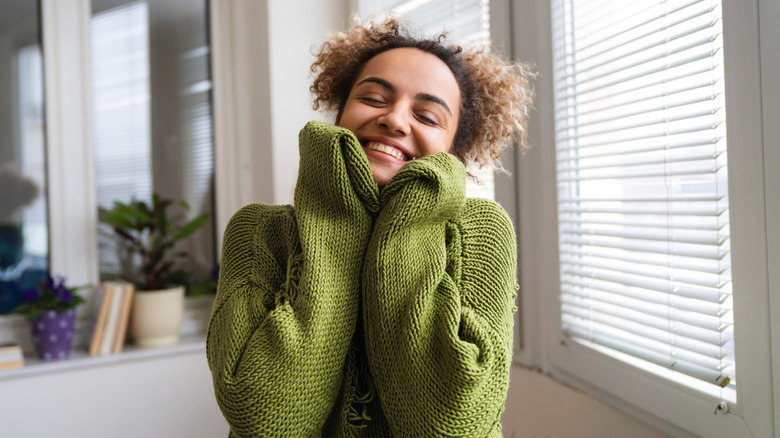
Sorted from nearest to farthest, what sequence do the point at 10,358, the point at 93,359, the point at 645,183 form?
the point at 645,183
the point at 10,358
the point at 93,359

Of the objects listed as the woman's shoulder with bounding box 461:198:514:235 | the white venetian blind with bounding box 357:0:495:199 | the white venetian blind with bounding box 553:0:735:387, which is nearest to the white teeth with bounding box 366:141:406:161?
the woman's shoulder with bounding box 461:198:514:235

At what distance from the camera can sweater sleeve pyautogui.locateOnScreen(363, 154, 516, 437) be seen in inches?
26.8

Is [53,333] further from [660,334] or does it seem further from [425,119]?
[660,334]

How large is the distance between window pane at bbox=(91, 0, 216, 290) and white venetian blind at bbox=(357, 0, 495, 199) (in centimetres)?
95

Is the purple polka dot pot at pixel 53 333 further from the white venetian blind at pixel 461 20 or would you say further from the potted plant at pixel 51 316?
the white venetian blind at pixel 461 20

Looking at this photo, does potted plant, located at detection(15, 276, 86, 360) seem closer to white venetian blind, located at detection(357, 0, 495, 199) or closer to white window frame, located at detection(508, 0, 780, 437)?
white venetian blind, located at detection(357, 0, 495, 199)

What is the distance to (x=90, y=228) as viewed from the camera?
2.15 metres

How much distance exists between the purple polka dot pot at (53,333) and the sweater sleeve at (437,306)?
1554 mm

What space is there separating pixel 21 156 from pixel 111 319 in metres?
0.67

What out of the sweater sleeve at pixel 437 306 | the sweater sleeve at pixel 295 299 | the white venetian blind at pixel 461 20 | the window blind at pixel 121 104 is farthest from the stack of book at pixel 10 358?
the sweater sleeve at pixel 437 306

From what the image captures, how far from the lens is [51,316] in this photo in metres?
1.86

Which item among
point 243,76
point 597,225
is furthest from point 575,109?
point 243,76

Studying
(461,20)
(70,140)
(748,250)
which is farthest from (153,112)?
(748,250)

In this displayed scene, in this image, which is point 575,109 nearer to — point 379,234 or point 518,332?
point 518,332
